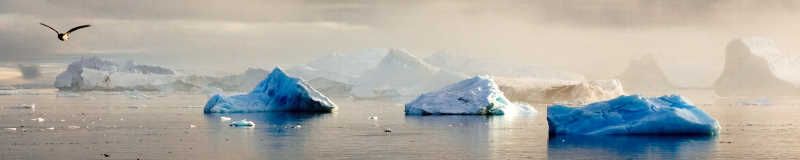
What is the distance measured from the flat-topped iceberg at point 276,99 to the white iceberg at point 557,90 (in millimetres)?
21984

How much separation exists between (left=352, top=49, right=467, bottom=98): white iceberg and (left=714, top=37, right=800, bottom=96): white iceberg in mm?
36782

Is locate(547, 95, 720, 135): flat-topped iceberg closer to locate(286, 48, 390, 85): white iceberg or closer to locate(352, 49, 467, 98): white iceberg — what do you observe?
locate(352, 49, 467, 98): white iceberg

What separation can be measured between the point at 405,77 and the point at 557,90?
26.4 metres

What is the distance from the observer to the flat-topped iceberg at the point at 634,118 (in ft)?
93.6

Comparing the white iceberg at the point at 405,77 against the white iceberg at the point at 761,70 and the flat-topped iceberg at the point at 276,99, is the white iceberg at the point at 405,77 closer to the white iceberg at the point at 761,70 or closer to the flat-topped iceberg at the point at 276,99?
the white iceberg at the point at 761,70

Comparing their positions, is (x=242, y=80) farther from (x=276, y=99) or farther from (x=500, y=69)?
(x=276, y=99)

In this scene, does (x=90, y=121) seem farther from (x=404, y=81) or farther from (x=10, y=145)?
(x=404, y=81)

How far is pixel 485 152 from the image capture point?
23.6 metres

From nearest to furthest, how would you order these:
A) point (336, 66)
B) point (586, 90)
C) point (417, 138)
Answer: point (417, 138) → point (586, 90) → point (336, 66)

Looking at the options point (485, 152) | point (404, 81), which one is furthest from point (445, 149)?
point (404, 81)

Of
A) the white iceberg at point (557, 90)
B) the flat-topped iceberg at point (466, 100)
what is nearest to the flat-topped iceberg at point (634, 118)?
the flat-topped iceberg at point (466, 100)

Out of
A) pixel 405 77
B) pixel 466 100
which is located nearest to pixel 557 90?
pixel 466 100

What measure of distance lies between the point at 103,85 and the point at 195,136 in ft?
312

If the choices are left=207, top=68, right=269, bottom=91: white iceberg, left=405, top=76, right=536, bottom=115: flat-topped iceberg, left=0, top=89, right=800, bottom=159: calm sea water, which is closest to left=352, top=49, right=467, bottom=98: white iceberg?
left=207, top=68, right=269, bottom=91: white iceberg
